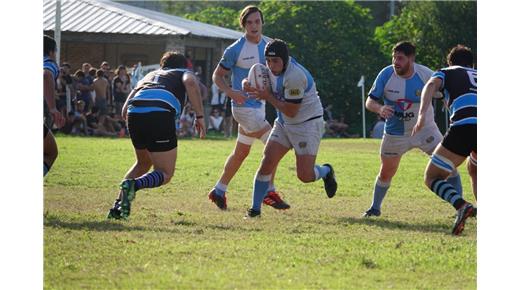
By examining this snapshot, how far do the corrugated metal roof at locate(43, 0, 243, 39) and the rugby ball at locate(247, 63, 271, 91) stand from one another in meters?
21.0

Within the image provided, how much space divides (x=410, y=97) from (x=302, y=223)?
6.04 feet

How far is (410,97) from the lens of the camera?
37.2ft

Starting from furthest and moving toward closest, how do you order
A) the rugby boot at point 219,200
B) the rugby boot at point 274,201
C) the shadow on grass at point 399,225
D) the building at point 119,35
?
the building at point 119,35 < the rugby boot at point 219,200 < the rugby boot at point 274,201 < the shadow on grass at point 399,225

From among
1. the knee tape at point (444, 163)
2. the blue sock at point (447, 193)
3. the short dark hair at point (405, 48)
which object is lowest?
the blue sock at point (447, 193)

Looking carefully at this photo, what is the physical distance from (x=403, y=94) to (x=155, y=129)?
2.63 meters

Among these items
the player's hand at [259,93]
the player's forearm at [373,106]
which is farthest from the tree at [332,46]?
the player's hand at [259,93]

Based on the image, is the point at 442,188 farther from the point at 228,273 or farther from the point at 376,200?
the point at 228,273

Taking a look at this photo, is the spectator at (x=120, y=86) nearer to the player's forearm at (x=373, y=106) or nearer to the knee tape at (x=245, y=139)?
the knee tape at (x=245, y=139)

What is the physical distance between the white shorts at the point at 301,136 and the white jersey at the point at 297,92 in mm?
55

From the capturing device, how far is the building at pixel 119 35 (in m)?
32.2

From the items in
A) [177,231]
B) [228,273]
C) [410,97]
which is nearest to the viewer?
[228,273]

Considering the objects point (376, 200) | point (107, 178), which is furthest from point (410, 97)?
point (107, 178)

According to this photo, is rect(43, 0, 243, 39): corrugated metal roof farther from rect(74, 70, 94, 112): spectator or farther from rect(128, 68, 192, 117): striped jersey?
rect(128, 68, 192, 117): striped jersey

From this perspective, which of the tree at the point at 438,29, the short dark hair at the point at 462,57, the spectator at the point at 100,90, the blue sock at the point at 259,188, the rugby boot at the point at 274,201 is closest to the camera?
the short dark hair at the point at 462,57
